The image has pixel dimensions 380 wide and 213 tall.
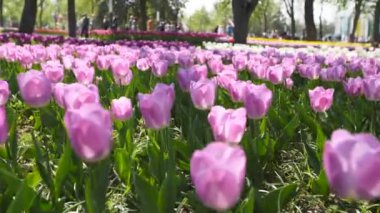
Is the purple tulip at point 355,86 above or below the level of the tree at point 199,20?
below

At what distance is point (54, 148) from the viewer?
2.38 metres

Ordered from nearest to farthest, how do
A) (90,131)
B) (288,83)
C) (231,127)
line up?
(90,131)
(231,127)
(288,83)

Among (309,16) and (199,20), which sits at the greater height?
(199,20)

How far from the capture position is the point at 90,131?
1.19m

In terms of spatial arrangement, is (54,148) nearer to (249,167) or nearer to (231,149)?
(249,167)

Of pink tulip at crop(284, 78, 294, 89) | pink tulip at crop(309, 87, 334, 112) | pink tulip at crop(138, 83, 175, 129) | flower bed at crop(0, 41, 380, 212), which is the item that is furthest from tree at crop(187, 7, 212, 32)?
pink tulip at crop(138, 83, 175, 129)

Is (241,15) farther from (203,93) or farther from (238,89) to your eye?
(203,93)

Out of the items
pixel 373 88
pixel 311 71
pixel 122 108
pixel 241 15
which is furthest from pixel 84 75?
pixel 241 15

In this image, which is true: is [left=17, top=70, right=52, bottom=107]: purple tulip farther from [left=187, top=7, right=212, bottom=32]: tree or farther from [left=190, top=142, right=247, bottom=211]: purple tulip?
[left=187, top=7, right=212, bottom=32]: tree

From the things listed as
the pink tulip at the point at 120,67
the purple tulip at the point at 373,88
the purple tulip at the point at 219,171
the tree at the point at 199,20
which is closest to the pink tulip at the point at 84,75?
the pink tulip at the point at 120,67

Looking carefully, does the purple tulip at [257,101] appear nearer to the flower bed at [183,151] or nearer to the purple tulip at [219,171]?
the flower bed at [183,151]

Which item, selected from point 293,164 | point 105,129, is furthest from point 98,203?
point 293,164

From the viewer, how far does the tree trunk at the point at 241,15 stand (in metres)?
17.3

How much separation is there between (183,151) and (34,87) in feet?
2.16
